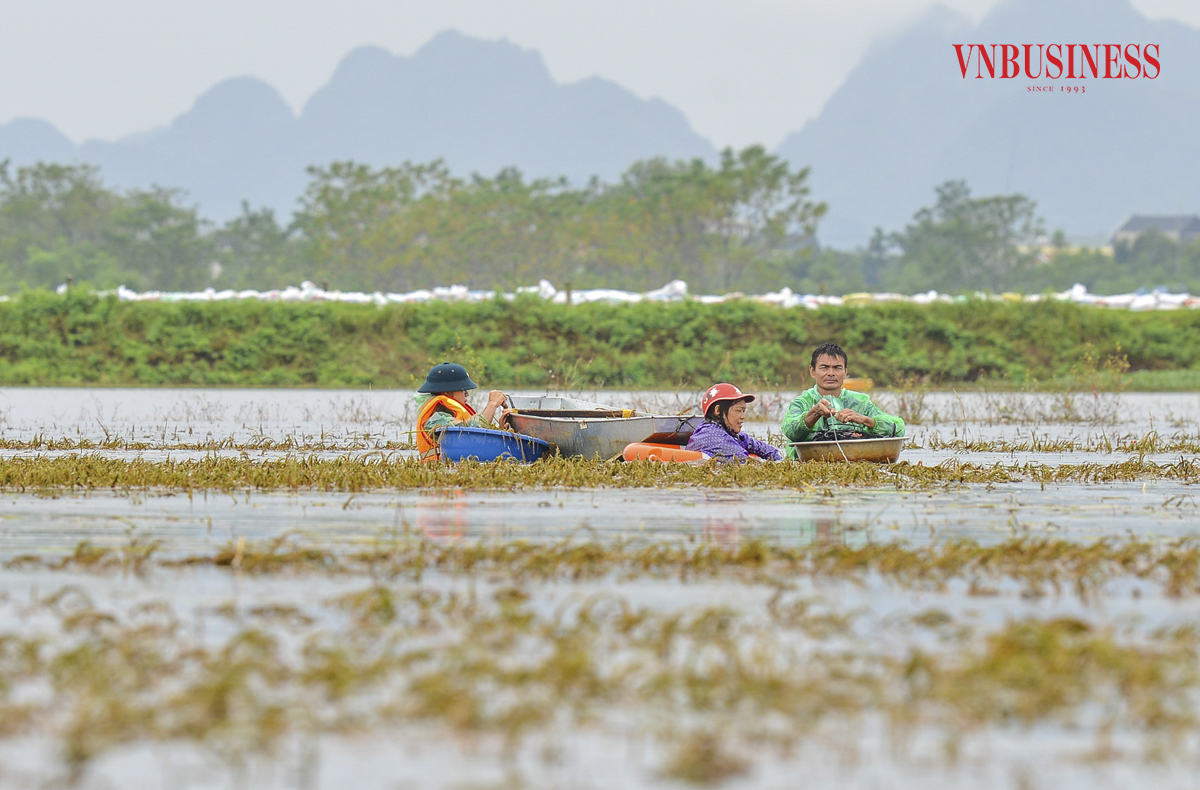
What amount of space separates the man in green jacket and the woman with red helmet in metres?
0.44

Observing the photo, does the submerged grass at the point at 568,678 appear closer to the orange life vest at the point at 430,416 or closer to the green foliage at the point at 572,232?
the orange life vest at the point at 430,416

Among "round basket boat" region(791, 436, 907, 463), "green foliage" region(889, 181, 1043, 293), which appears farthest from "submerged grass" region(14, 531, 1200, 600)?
"green foliage" region(889, 181, 1043, 293)

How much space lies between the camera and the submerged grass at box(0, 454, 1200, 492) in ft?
36.1

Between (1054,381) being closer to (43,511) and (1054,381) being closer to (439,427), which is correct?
(439,427)

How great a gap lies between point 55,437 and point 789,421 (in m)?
9.49

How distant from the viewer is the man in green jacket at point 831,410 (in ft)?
40.2

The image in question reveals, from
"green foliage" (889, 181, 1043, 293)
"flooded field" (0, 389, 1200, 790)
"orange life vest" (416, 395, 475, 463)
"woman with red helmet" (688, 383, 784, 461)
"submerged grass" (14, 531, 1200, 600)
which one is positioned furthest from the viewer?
"green foliage" (889, 181, 1043, 293)

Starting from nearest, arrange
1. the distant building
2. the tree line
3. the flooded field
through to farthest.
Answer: the flooded field, the tree line, the distant building

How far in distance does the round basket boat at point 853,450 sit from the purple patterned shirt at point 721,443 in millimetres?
406

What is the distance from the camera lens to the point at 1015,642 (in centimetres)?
517

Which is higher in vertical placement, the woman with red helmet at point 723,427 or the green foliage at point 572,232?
the green foliage at point 572,232

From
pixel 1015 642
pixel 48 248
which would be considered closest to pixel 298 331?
pixel 1015 642

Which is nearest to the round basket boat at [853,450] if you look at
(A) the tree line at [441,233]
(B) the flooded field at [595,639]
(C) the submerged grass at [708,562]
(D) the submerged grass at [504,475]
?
(D) the submerged grass at [504,475]

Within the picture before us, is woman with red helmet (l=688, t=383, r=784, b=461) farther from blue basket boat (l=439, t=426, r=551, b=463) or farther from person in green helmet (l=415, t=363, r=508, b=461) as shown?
person in green helmet (l=415, t=363, r=508, b=461)
